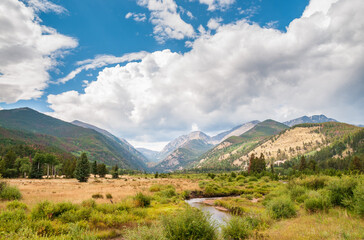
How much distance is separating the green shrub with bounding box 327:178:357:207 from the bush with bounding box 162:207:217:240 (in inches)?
715

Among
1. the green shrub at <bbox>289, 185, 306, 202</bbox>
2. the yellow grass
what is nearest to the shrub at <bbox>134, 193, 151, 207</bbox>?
the yellow grass

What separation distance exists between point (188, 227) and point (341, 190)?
68.1ft

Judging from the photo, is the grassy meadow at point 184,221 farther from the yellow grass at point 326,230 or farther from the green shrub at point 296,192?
the green shrub at point 296,192

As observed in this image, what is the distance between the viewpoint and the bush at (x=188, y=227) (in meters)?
11.3

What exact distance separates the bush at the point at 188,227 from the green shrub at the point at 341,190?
18.2m

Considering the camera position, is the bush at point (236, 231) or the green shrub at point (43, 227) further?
the bush at point (236, 231)

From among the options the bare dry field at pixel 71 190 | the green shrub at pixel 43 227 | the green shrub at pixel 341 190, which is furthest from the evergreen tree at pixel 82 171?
the green shrub at pixel 341 190

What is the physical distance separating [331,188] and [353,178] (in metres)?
2.62

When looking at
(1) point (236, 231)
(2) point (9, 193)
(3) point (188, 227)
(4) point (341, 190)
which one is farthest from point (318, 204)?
(2) point (9, 193)

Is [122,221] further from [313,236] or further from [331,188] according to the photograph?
[331,188]

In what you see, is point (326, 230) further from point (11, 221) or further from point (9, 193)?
point (9, 193)

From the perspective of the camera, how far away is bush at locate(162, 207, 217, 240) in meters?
11.3

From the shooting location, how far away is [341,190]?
70.4 ft

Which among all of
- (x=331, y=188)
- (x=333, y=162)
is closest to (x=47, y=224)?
(x=331, y=188)
